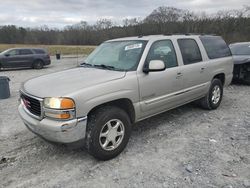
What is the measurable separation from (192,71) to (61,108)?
2916mm

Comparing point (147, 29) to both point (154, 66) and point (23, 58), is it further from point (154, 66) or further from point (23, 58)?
→ point (154, 66)

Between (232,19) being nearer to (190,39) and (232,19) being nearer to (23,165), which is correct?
(190,39)

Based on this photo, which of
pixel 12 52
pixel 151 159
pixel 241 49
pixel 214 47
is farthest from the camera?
pixel 12 52

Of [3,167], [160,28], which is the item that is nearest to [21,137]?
[3,167]

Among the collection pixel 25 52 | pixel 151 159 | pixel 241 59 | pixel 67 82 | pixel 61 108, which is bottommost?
pixel 151 159

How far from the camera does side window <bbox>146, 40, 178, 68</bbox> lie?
402cm

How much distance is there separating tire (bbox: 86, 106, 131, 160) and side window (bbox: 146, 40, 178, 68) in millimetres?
1154

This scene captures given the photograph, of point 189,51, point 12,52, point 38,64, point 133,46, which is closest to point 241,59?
point 189,51

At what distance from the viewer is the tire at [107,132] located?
123 inches

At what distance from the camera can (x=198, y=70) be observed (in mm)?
4879

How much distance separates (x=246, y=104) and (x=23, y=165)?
18.3 feet

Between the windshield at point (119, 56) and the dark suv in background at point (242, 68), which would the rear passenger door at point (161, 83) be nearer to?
the windshield at point (119, 56)

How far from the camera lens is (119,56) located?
13.5ft

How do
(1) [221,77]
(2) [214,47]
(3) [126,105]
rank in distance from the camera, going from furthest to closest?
(1) [221,77] → (2) [214,47] → (3) [126,105]
